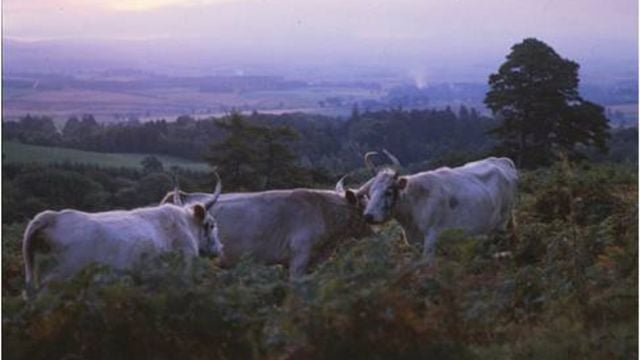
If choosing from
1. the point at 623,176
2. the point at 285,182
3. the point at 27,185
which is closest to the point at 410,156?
the point at 285,182

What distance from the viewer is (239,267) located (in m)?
6.67

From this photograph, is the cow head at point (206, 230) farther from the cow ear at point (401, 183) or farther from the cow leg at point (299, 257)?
the cow ear at point (401, 183)

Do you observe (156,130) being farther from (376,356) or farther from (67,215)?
(376,356)

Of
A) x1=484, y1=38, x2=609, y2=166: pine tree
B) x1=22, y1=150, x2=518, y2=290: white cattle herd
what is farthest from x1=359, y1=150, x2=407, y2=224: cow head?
x1=484, y1=38, x2=609, y2=166: pine tree

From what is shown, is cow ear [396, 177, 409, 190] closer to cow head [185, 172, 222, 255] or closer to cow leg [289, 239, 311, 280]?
cow leg [289, 239, 311, 280]

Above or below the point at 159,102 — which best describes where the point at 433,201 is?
below

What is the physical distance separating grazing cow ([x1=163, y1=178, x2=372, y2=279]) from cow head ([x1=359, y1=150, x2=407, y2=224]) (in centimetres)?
30

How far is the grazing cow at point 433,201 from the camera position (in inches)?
410

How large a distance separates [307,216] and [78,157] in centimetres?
1584

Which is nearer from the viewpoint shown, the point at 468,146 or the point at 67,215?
the point at 67,215

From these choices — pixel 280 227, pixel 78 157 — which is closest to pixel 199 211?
pixel 280 227

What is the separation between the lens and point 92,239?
727 centimetres

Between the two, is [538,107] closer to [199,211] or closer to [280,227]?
[280,227]

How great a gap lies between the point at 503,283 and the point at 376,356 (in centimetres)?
136
